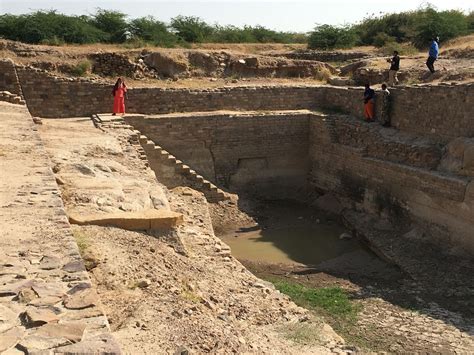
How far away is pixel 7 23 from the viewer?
20828mm

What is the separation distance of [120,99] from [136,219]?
8.06 metres

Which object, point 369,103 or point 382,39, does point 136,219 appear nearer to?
point 369,103

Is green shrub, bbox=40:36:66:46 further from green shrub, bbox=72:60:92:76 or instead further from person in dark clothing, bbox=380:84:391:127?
person in dark clothing, bbox=380:84:391:127

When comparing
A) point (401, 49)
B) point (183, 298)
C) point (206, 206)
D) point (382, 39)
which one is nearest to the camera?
point (183, 298)

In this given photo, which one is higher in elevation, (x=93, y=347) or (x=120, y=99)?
(x=120, y=99)

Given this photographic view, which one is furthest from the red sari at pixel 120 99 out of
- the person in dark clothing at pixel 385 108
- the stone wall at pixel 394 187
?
the person in dark clothing at pixel 385 108

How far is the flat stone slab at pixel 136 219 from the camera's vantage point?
21.2ft

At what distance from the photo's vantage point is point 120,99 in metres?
14.2

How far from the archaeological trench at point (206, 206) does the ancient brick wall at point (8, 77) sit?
3 centimetres

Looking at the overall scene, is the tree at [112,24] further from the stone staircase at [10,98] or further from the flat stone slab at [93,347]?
the flat stone slab at [93,347]

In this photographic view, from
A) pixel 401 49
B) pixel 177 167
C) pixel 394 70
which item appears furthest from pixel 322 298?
pixel 401 49

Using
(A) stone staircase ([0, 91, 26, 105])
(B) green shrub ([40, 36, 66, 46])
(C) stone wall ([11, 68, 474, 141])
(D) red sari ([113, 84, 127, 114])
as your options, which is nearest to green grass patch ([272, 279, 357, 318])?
(C) stone wall ([11, 68, 474, 141])

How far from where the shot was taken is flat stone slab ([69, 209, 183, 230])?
21.2ft

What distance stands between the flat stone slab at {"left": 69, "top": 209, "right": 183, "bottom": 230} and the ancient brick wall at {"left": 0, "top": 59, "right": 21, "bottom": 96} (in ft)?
27.4
